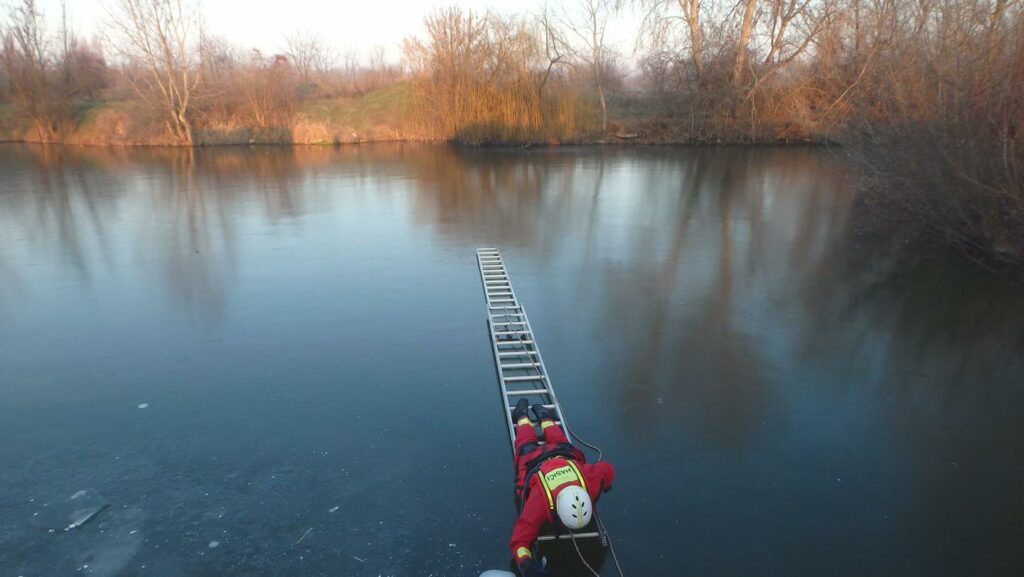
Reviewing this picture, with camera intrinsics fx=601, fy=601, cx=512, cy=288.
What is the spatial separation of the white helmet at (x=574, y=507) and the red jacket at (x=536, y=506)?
10cm

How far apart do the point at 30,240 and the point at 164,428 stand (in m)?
7.14

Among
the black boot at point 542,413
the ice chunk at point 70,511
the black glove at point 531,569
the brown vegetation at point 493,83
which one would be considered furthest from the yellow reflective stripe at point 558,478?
the brown vegetation at point 493,83

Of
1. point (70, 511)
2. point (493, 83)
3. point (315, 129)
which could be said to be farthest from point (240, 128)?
point (70, 511)

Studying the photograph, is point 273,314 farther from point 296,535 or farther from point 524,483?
point 524,483

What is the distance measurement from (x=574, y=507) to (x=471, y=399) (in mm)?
1785

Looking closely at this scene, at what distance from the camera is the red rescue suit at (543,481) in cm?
291

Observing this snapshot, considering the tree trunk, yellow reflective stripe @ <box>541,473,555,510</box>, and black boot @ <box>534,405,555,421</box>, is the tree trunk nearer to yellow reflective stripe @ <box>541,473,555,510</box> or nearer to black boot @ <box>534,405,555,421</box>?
black boot @ <box>534,405,555,421</box>

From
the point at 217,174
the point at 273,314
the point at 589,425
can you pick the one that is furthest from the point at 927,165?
the point at 217,174

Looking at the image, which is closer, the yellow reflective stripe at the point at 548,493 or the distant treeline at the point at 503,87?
the yellow reflective stripe at the point at 548,493

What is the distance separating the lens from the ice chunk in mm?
3297

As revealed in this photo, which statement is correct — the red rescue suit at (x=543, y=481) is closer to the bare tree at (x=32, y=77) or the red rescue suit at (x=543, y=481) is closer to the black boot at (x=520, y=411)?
the black boot at (x=520, y=411)

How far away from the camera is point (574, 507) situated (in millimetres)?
2881

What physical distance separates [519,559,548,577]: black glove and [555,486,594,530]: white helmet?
231 mm

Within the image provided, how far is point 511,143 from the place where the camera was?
24219mm
